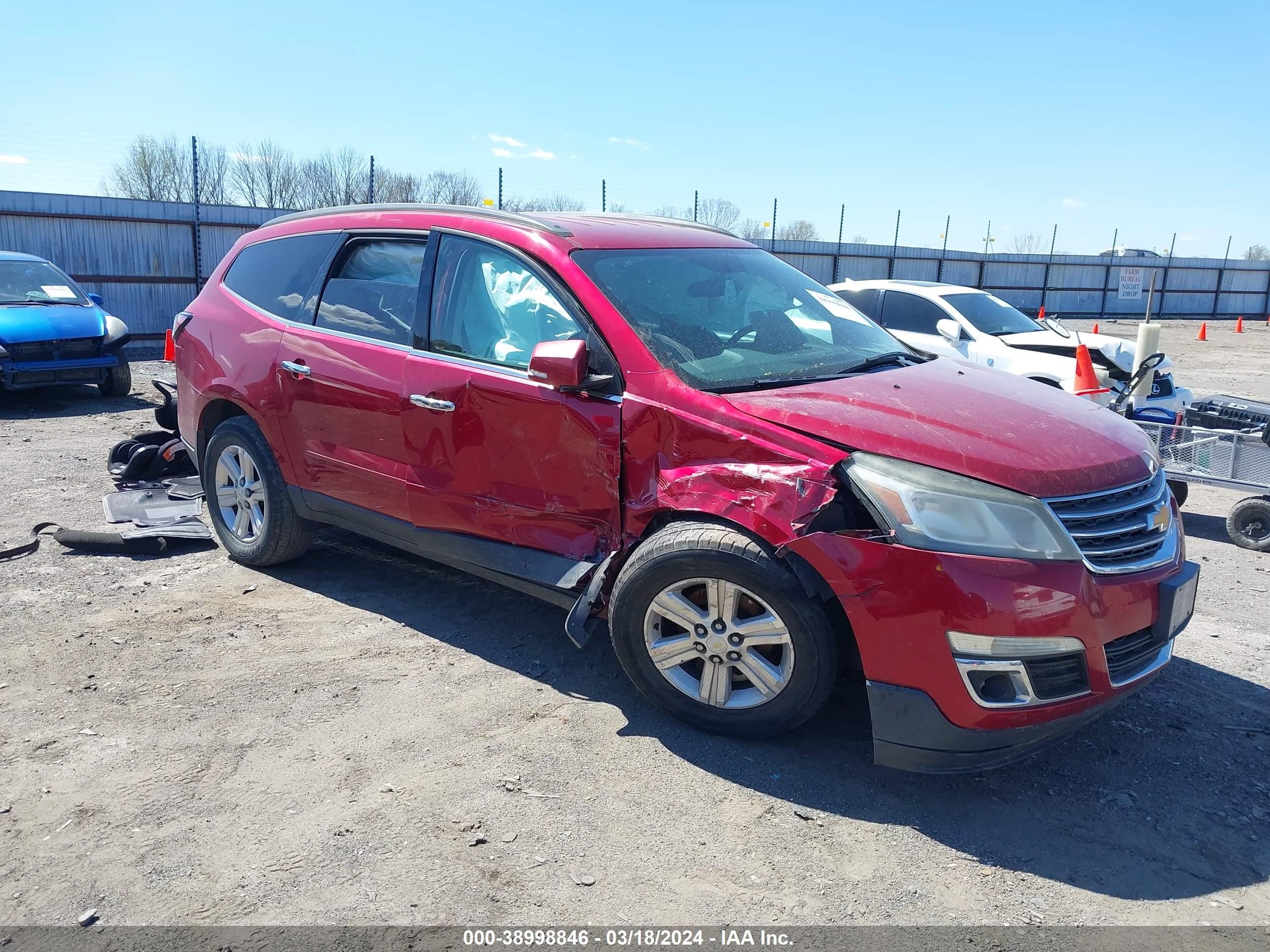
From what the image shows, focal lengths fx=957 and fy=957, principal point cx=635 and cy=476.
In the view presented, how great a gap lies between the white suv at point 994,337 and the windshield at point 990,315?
0.04ft

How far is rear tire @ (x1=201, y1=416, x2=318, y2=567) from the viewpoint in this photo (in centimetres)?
503

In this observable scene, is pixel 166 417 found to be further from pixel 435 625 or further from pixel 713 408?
pixel 713 408

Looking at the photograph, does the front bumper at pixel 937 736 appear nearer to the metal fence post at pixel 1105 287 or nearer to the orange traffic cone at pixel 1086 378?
the orange traffic cone at pixel 1086 378

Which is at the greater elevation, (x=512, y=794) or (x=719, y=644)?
(x=719, y=644)

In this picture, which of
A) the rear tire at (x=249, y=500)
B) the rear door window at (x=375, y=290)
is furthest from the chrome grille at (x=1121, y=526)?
the rear tire at (x=249, y=500)

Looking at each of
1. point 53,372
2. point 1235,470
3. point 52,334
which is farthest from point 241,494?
point 52,334

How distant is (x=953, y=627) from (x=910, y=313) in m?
8.16

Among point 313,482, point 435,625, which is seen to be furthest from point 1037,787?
point 313,482

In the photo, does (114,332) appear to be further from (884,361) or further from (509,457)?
(884,361)

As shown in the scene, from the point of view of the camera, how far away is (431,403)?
4.11m

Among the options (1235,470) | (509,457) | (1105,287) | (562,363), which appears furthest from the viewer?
(1105,287)

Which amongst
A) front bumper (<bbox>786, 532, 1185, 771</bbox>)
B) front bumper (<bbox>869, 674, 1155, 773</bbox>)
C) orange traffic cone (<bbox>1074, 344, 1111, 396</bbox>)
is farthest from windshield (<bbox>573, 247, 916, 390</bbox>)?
orange traffic cone (<bbox>1074, 344, 1111, 396</bbox>)

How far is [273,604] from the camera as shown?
484 cm

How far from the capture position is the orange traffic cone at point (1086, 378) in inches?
339
